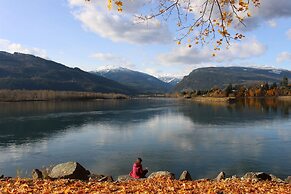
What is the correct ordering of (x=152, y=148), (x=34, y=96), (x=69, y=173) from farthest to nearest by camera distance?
1. (x=34, y=96)
2. (x=152, y=148)
3. (x=69, y=173)

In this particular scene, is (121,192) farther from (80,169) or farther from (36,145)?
(36,145)

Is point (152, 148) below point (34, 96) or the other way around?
below

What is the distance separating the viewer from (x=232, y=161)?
29.4 meters

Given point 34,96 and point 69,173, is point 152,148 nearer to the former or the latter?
point 69,173

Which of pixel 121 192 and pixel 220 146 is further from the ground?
pixel 121 192

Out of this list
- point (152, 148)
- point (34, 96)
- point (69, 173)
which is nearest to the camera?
point (69, 173)

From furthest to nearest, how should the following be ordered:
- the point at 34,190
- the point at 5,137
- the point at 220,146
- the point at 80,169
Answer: the point at 5,137
the point at 220,146
the point at 80,169
the point at 34,190

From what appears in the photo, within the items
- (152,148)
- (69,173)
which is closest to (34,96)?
(152,148)

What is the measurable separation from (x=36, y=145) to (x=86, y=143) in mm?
5761

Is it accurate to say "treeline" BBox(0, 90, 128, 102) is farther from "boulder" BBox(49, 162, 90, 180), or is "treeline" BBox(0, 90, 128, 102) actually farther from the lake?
"boulder" BBox(49, 162, 90, 180)

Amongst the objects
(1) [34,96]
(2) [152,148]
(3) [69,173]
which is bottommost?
(2) [152,148]

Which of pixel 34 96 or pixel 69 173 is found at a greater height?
pixel 34 96

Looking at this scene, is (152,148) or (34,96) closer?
(152,148)

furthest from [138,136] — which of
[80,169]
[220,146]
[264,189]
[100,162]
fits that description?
[264,189]
